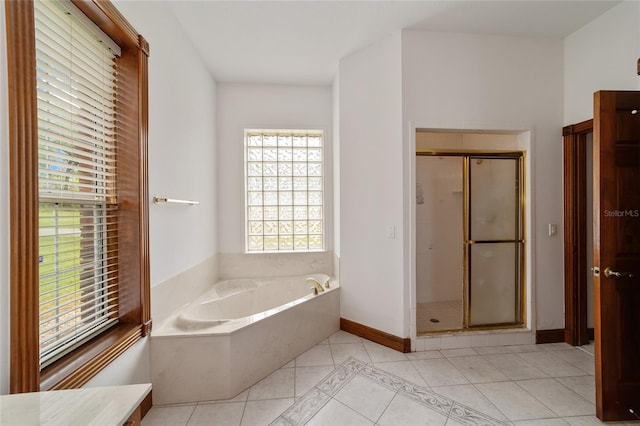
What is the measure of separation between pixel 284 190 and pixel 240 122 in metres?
0.96

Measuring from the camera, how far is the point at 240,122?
3.18 metres

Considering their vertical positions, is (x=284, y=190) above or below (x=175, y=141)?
below

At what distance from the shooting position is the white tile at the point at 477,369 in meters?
1.96

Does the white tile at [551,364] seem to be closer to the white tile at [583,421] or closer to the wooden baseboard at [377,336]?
the white tile at [583,421]

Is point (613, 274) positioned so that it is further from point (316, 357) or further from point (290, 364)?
point (290, 364)

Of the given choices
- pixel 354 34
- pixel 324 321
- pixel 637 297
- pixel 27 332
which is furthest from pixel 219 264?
pixel 637 297

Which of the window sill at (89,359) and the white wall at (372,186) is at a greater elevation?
the white wall at (372,186)

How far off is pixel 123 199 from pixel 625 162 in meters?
3.02

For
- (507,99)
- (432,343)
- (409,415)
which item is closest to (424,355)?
(432,343)


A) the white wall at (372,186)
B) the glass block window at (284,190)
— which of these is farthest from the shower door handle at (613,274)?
the glass block window at (284,190)

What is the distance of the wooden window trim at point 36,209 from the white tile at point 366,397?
1369mm

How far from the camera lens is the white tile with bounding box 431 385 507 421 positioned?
163 cm

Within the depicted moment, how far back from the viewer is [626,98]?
1607 mm

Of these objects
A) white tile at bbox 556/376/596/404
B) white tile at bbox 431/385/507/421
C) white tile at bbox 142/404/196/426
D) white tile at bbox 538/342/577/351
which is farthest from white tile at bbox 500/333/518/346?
white tile at bbox 142/404/196/426
